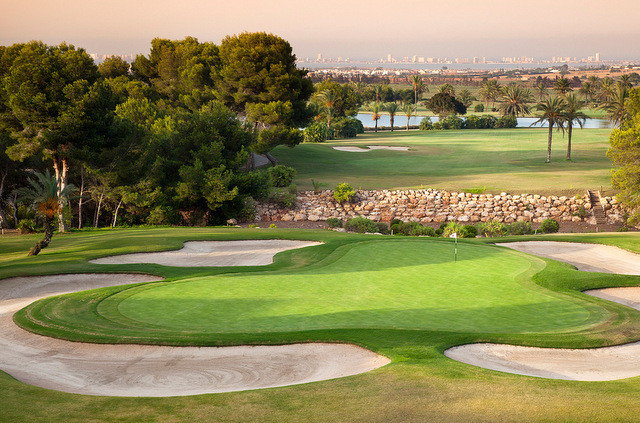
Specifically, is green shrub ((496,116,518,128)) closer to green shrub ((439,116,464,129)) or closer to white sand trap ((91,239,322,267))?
green shrub ((439,116,464,129))

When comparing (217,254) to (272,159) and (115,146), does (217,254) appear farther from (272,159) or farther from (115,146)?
(272,159)

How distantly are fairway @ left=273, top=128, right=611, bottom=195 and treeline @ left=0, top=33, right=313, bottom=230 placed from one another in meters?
8.24

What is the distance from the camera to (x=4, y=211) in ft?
127

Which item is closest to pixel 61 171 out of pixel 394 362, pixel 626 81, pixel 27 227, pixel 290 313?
pixel 27 227

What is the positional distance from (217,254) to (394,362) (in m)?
13.2

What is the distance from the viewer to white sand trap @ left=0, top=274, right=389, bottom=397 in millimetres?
9562

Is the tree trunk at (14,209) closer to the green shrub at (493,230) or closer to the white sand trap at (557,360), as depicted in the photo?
the green shrub at (493,230)

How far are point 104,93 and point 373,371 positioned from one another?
2963 cm

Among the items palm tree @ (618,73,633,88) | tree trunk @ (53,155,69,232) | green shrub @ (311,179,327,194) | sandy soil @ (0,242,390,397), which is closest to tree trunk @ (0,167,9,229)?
tree trunk @ (53,155,69,232)

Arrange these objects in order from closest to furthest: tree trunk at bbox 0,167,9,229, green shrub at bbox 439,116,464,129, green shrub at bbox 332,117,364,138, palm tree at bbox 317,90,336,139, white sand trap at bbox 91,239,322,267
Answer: white sand trap at bbox 91,239,322,267
tree trunk at bbox 0,167,9,229
green shrub at bbox 332,117,364,138
palm tree at bbox 317,90,336,139
green shrub at bbox 439,116,464,129

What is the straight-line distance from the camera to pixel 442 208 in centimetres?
4603

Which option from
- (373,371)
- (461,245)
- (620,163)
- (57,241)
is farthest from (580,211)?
(373,371)

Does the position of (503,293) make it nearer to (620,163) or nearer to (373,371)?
(373,371)

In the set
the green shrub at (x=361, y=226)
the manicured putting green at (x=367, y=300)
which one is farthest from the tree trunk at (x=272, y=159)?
the manicured putting green at (x=367, y=300)
